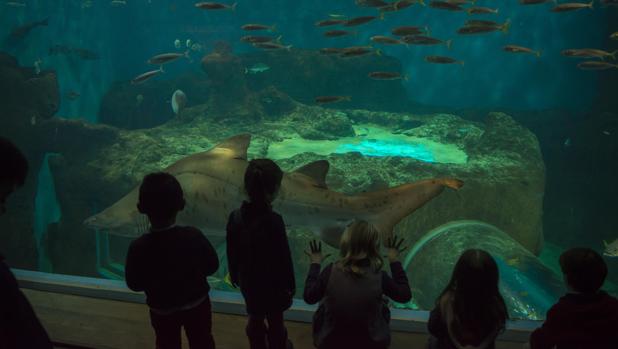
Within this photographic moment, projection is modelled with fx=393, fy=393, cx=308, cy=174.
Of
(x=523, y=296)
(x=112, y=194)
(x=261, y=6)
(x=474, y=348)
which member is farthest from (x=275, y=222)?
(x=261, y=6)

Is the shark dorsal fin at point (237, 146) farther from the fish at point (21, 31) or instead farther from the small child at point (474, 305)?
the fish at point (21, 31)

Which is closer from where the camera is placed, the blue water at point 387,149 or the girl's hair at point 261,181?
the girl's hair at point 261,181

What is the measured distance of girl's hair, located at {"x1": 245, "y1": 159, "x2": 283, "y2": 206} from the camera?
206 centimetres

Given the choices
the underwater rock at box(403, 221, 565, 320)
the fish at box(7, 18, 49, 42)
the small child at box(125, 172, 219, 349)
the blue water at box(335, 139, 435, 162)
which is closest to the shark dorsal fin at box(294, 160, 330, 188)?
the small child at box(125, 172, 219, 349)

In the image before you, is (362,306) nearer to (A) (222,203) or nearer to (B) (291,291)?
(B) (291,291)

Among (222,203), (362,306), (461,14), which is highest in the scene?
(461,14)

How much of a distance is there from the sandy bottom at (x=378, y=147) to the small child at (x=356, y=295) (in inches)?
349

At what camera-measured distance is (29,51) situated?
14.3 meters

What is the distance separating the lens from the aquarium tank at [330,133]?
3707 mm

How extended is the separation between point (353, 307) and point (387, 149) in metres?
11.3

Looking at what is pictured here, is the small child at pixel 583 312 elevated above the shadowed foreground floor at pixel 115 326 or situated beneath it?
elevated above

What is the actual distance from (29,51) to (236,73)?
24.5 feet

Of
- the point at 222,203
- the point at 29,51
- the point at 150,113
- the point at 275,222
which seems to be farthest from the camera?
the point at 150,113

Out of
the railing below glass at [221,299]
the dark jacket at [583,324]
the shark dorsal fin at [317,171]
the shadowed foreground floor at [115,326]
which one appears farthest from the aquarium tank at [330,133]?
the dark jacket at [583,324]
